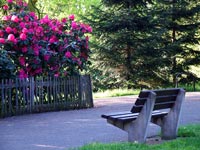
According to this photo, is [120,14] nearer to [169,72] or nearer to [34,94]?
[169,72]

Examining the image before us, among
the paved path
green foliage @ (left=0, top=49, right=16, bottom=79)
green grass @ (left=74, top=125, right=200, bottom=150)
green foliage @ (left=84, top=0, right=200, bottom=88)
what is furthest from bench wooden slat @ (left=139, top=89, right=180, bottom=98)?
green foliage @ (left=84, top=0, right=200, bottom=88)

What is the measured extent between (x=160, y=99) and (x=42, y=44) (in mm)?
6958

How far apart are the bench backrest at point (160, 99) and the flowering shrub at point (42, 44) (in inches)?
248

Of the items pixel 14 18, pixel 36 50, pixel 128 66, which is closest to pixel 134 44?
pixel 128 66

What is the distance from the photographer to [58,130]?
8.86 metres

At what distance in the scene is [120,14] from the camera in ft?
76.0

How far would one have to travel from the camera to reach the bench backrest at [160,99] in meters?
6.85

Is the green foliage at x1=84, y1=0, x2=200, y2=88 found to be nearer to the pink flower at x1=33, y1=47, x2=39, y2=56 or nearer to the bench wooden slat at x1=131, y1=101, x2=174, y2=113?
the pink flower at x1=33, y1=47, x2=39, y2=56

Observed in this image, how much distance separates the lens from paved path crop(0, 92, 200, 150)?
7.29m

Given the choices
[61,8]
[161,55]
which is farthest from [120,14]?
[61,8]

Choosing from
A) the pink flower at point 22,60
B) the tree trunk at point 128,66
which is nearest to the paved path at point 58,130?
the pink flower at point 22,60

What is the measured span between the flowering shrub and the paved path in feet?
6.32

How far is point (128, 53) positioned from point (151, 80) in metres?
2.35

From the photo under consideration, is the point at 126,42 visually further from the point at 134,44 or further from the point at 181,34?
the point at 181,34
